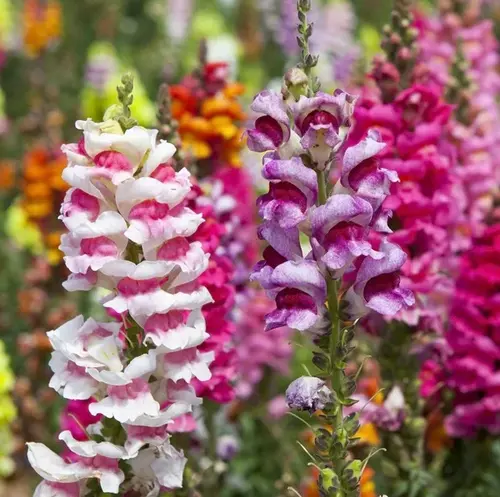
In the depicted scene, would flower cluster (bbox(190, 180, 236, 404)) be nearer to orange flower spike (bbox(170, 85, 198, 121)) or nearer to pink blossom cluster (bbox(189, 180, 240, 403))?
pink blossom cluster (bbox(189, 180, 240, 403))

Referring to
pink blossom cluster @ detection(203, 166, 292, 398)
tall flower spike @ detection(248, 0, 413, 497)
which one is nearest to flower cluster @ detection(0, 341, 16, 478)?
pink blossom cluster @ detection(203, 166, 292, 398)

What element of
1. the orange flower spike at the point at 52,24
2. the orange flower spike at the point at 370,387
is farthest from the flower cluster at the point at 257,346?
the orange flower spike at the point at 52,24

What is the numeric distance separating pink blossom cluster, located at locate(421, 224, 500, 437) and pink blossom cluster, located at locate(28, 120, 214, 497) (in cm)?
114

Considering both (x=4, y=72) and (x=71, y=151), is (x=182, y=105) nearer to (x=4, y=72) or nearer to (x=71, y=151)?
(x=71, y=151)

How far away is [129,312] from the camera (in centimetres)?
229

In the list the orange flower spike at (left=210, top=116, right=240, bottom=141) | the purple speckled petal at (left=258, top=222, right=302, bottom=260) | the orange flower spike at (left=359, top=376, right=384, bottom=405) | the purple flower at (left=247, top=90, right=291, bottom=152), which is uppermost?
the purple flower at (left=247, top=90, right=291, bottom=152)

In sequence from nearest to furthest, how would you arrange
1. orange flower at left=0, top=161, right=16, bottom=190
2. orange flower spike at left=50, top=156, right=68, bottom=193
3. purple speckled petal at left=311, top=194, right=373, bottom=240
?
purple speckled petal at left=311, top=194, right=373, bottom=240 < orange flower spike at left=50, top=156, right=68, bottom=193 < orange flower at left=0, top=161, right=16, bottom=190

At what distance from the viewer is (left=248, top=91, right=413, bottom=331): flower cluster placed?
2.18 meters

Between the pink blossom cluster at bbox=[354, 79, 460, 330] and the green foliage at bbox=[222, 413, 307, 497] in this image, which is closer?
the pink blossom cluster at bbox=[354, 79, 460, 330]

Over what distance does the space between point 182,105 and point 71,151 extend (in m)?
1.46

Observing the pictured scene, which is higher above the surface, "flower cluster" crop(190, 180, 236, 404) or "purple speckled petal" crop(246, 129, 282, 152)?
"purple speckled petal" crop(246, 129, 282, 152)

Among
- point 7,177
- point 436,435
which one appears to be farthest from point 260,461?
point 7,177

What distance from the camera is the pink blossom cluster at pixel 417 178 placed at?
10.0ft

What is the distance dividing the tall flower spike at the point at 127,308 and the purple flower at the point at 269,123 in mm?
177
